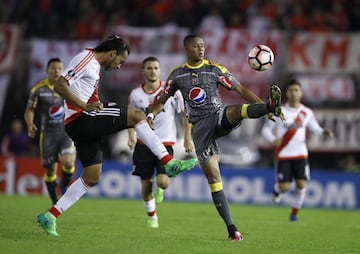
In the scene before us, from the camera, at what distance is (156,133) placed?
14.2 m

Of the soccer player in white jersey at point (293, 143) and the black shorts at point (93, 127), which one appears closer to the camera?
the black shorts at point (93, 127)

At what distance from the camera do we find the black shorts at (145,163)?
13961 mm

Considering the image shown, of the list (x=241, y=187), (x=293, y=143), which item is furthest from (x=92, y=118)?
(x=241, y=187)

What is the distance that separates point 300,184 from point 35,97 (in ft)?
17.8

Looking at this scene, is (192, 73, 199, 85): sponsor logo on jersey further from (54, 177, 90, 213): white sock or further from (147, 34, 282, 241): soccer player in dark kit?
(54, 177, 90, 213): white sock

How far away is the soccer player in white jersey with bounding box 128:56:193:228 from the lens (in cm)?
1373

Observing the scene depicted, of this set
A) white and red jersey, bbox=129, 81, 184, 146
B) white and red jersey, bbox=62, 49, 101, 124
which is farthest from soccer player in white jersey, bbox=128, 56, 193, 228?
white and red jersey, bbox=62, 49, 101, 124

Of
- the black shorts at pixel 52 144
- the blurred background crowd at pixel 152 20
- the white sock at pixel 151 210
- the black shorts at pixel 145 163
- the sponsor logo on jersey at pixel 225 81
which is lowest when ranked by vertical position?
the white sock at pixel 151 210

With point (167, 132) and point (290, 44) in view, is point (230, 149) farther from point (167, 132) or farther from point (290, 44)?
point (167, 132)

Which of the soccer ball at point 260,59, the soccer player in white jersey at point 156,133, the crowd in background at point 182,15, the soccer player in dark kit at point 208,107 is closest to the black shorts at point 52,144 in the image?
the soccer player in white jersey at point 156,133

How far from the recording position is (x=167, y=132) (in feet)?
46.6

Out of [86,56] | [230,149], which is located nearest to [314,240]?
[86,56]

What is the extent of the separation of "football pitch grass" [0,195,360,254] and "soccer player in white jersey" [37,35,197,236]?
733 mm

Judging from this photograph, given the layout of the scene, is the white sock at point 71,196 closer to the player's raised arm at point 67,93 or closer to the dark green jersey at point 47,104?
the player's raised arm at point 67,93
